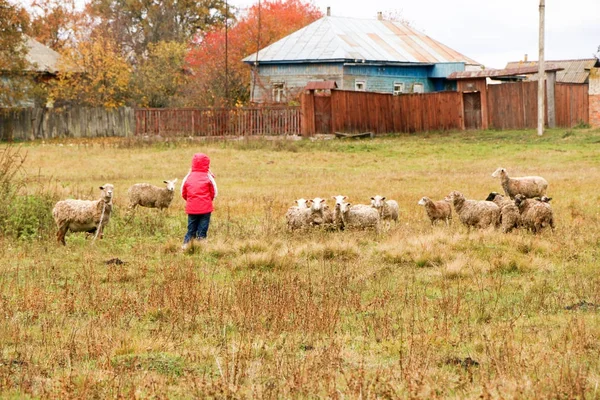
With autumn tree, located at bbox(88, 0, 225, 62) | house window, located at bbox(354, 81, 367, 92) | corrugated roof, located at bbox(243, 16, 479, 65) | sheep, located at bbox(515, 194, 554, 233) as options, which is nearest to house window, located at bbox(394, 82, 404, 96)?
corrugated roof, located at bbox(243, 16, 479, 65)

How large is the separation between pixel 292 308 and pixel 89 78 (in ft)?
159

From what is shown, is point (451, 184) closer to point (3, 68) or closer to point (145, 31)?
point (3, 68)

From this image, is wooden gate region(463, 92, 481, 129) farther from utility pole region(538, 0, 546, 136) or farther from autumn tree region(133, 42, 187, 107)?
autumn tree region(133, 42, 187, 107)

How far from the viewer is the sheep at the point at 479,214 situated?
16016mm

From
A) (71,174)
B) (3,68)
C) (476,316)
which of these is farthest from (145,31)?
(476,316)

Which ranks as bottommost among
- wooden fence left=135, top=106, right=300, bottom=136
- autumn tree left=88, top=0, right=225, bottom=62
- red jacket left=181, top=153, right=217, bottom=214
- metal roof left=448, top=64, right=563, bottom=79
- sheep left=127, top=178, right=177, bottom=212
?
sheep left=127, top=178, right=177, bottom=212

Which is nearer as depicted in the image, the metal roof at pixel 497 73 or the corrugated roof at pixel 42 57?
the metal roof at pixel 497 73

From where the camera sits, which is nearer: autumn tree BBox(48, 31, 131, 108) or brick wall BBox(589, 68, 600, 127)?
brick wall BBox(589, 68, 600, 127)

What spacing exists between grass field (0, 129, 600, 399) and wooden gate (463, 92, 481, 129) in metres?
22.5

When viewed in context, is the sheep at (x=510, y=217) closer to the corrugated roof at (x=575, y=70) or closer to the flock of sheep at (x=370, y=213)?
the flock of sheep at (x=370, y=213)

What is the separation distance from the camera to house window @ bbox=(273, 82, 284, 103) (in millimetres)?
51000

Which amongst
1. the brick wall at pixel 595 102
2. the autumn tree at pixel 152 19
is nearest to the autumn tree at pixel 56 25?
the autumn tree at pixel 152 19

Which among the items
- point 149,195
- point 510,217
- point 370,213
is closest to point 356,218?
point 370,213

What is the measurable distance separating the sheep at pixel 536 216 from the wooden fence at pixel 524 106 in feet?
90.1
